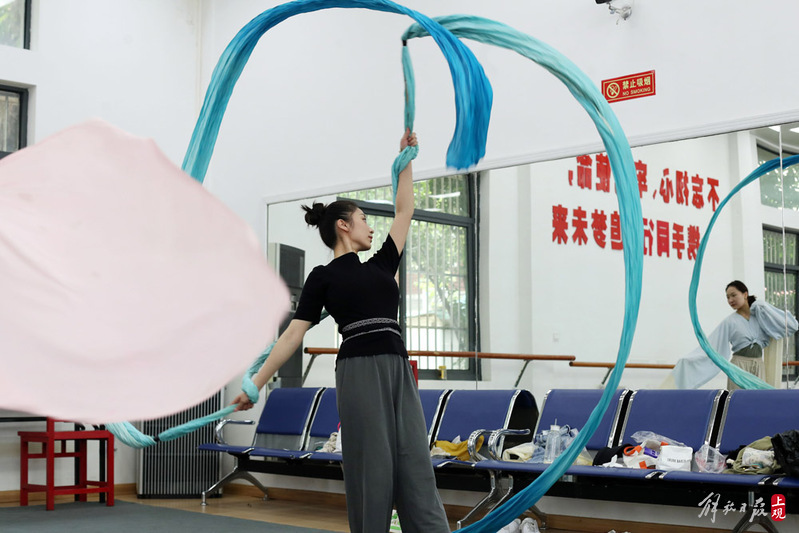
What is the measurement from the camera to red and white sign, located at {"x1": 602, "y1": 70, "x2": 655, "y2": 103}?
5387mm

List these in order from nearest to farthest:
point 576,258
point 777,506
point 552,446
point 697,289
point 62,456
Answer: point 777,506 < point 552,446 < point 697,289 < point 576,258 < point 62,456

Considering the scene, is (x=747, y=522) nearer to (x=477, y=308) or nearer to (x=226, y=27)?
(x=477, y=308)

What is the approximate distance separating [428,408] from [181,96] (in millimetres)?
3682

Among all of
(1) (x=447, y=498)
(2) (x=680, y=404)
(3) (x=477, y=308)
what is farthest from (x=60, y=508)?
(2) (x=680, y=404)

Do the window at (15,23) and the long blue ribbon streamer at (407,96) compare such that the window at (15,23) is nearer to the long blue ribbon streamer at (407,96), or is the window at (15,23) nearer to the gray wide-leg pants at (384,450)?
the long blue ribbon streamer at (407,96)

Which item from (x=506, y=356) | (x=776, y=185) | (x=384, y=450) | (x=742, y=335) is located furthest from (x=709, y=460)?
(x=384, y=450)

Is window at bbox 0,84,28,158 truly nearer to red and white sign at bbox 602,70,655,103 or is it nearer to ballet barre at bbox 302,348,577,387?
ballet barre at bbox 302,348,577,387

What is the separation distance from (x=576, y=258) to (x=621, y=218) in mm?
2131

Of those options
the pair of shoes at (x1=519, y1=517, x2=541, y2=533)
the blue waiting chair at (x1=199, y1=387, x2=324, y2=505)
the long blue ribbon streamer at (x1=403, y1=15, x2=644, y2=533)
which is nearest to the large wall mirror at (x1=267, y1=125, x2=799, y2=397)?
the blue waiting chair at (x1=199, y1=387, x2=324, y2=505)

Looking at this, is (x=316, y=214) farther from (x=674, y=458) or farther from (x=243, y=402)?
(x=674, y=458)

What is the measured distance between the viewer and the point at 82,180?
3596 millimetres

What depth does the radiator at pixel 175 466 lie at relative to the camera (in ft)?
23.4

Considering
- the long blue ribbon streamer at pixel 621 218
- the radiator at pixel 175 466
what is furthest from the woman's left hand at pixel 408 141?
the radiator at pixel 175 466

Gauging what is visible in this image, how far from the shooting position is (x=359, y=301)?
2.96m
